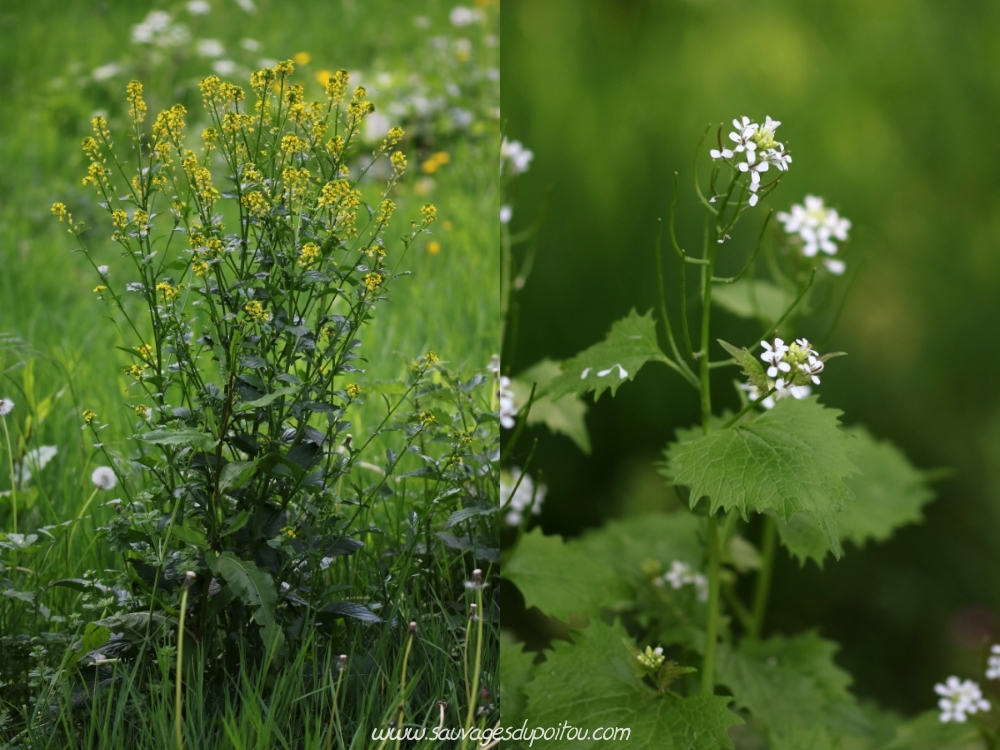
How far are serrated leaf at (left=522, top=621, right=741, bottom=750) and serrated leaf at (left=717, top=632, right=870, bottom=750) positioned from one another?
251 millimetres

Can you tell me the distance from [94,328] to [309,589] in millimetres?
1374

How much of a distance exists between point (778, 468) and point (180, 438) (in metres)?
0.80

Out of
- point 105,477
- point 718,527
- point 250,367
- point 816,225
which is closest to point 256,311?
point 250,367

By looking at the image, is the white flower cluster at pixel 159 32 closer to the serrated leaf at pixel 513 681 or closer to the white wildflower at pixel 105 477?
the white wildflower at pixel 105 477

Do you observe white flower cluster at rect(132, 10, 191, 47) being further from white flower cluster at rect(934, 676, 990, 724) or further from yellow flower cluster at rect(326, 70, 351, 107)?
white flower cluster at rect(934, 676, 990, 724)

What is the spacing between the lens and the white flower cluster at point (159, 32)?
399 centimetres

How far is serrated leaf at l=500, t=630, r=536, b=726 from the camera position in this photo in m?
1.67

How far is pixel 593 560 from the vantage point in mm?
1911

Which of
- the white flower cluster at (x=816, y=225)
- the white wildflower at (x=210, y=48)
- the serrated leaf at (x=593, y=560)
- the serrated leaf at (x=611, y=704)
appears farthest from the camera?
the white wildflower at (x=210, y=48)

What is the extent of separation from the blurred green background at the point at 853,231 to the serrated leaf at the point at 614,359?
2.93 ft

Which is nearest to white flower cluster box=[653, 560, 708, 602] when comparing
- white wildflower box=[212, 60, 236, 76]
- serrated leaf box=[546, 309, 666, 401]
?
serrated leaf box=[546, 309, 666, 401]

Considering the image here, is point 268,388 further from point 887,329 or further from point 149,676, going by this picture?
point 887,329

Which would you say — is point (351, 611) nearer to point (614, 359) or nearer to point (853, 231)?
point (614, 359)

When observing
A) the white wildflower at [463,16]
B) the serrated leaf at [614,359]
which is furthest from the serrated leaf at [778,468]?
the white wildflower at [463,16]
